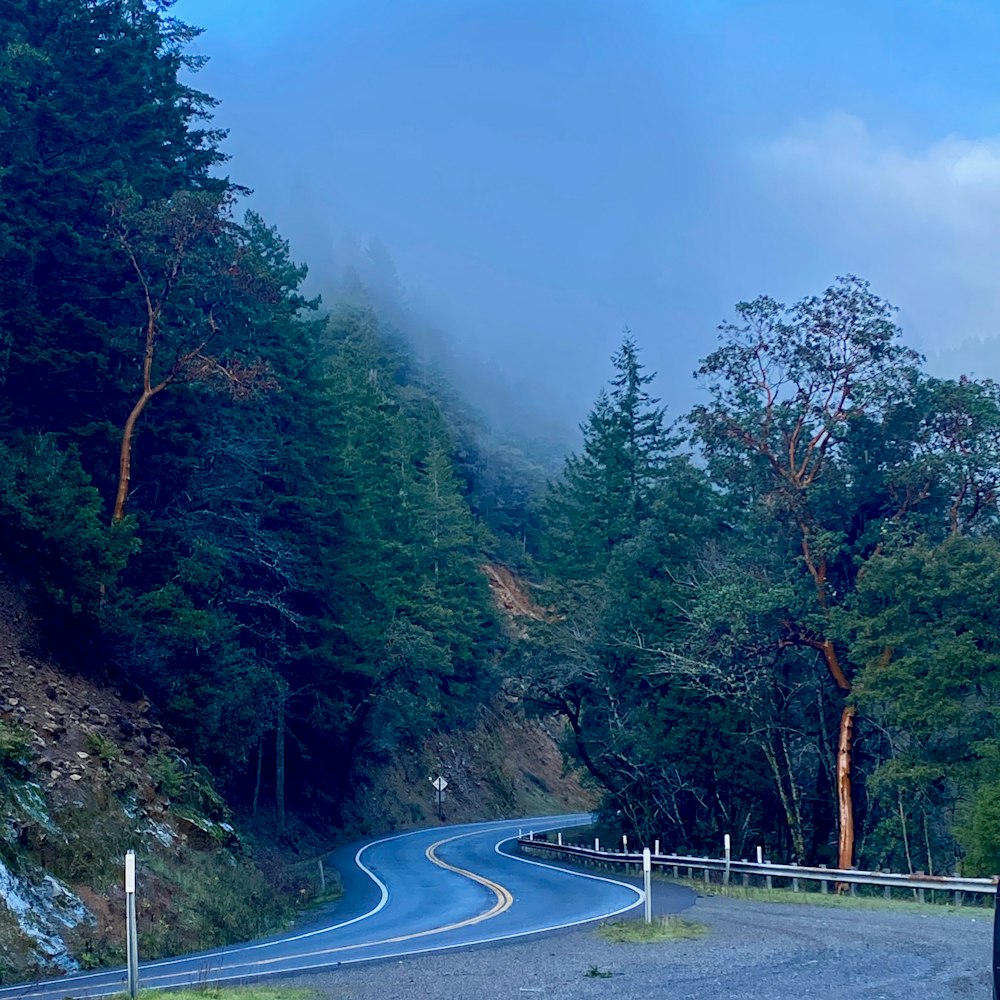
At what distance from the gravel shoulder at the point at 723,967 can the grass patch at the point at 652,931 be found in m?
0.24

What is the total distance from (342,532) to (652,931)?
31.0 m

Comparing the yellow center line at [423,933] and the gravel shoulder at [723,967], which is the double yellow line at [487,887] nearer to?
the yellow center line at [423,933]

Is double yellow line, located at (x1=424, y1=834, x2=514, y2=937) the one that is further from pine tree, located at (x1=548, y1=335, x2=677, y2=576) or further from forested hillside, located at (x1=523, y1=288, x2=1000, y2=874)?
pine tree, located at (x1=548, y1=335, x2=677, y2=576)

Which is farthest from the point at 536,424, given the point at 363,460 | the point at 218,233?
the point at 218,233

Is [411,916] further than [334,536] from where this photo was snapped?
No

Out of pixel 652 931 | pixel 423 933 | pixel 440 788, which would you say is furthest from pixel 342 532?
pixel 652 931

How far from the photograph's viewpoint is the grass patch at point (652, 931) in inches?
559

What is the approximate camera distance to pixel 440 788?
206 ft

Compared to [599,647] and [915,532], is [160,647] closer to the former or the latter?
[599,647]

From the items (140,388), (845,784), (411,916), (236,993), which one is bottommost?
(411,916)

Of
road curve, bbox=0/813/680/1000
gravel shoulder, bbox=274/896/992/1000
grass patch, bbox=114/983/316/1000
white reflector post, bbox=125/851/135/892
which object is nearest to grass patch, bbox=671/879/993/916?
road curve, bbox=0/813/680/1000

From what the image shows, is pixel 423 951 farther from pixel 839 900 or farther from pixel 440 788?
pixel 440 788

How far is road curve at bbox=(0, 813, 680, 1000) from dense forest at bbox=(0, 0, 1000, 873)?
19.7 feet

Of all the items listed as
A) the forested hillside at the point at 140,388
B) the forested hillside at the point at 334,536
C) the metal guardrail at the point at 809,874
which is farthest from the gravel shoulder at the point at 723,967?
the forested hillside at the point at 140,388
